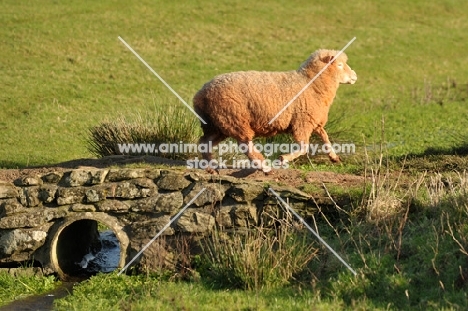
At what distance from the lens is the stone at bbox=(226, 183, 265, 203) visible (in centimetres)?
1179

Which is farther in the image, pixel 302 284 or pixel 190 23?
pixel 190 23

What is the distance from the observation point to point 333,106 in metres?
25.0

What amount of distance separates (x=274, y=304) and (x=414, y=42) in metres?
24.5

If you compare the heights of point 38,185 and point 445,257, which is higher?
point 38,185

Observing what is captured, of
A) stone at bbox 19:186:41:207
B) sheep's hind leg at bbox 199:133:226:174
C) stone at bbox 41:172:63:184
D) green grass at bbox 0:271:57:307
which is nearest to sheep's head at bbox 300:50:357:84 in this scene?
sheep's hind leg at bbox 199:133:226:174

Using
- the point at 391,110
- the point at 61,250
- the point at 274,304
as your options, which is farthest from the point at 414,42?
the point at 274,304

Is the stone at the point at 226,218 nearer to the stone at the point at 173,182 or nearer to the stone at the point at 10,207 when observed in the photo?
the stone at the point at 173,182

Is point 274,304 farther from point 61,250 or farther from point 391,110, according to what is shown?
point 391,110

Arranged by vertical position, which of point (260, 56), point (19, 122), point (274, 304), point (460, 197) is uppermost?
point (260, 56)

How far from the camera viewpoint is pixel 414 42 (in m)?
32.7

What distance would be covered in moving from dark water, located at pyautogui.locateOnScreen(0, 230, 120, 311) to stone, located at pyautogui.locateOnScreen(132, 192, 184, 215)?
53.1 inches

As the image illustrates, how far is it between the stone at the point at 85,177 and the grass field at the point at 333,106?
1.49 m

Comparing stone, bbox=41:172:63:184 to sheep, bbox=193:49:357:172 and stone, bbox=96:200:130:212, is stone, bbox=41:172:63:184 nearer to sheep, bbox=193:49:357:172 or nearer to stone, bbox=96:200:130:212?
stone, bbox=96:200:130:212

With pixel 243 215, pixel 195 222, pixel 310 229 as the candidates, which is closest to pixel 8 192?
pixel 195 222
